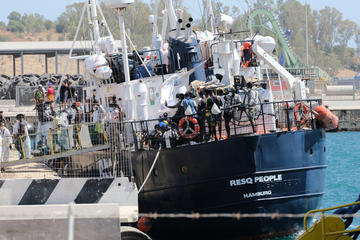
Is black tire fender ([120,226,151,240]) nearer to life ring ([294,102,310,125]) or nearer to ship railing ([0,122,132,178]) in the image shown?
ship railing ([0,122,132,178])

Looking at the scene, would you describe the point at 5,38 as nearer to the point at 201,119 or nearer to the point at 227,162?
the point at 201,119

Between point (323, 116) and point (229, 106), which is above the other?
point (229, 106)

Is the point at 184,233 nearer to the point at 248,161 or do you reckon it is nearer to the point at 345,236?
the point at 248,161

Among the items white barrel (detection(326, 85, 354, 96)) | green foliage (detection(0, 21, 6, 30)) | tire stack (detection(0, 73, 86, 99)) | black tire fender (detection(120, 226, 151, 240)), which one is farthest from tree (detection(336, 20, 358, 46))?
black tire fender (detection(120, 226, 151, 240))

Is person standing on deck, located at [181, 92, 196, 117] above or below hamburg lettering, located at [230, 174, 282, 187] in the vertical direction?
above

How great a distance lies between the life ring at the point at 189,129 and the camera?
1842 cm

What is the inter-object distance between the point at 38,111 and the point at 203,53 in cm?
528

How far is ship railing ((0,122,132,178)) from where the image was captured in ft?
59.3

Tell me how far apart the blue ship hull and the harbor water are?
1588 mm

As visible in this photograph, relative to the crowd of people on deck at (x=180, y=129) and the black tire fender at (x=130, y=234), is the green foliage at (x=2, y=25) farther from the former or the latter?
the black tire fender at (x=130, y=234)

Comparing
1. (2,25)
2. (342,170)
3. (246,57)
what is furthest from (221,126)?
(2,25)

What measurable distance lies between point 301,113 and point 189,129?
3188 millimetres

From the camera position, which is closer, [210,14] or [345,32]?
[210,14]

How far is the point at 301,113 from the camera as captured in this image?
1967 centimetres
